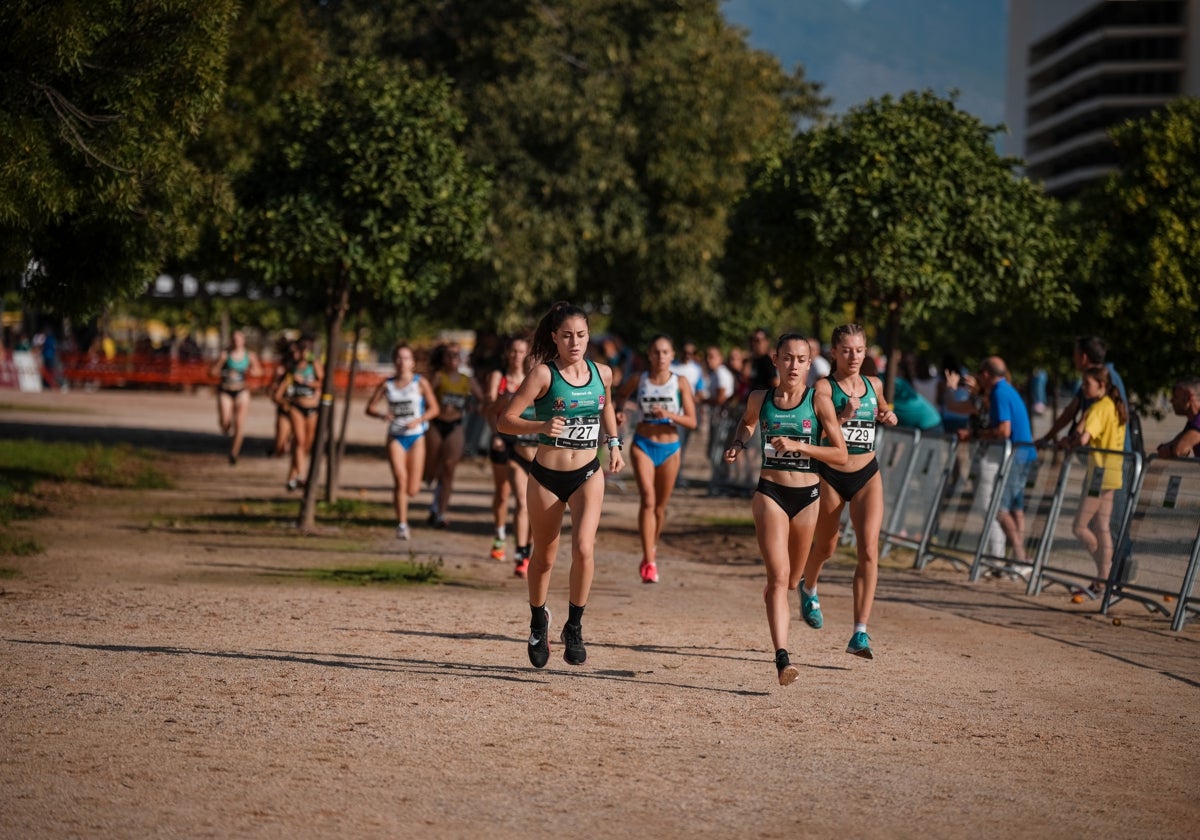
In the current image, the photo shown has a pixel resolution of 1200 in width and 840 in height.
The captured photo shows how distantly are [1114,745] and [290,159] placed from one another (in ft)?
36.2

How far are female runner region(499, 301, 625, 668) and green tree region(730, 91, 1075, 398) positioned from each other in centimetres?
828

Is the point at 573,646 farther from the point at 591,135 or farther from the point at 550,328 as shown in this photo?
the point at 591,135

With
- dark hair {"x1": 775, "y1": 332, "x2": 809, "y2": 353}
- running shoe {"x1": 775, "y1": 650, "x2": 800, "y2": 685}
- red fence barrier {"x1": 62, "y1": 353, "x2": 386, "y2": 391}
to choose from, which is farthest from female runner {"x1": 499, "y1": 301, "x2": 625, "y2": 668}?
red fence barrier {"x1": 62, "y1": 353, "x2": 386, "y2": 391}

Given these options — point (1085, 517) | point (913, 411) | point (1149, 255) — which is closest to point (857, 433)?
point (1085, 517)

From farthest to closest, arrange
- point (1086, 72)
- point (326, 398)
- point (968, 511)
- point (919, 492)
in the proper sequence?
point (1086, 72)
point (326, 398)
point (919, 492)
point (968, 511)

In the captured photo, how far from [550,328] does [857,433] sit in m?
2.11

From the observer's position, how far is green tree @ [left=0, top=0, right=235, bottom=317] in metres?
12.5

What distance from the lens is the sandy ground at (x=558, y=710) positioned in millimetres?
5945

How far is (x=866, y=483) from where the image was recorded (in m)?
9.54

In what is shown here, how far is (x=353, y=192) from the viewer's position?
15.8m

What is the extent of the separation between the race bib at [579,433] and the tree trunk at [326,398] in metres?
7.54

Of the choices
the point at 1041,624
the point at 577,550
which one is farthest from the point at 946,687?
the point at 1041,624

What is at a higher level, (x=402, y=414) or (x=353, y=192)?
(x=353, y=192)

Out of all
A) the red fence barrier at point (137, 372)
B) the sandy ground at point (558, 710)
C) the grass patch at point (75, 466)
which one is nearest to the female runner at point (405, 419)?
the sandy ground at point (558, 710)
